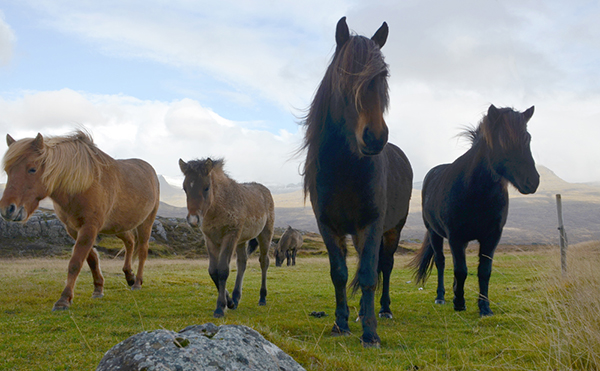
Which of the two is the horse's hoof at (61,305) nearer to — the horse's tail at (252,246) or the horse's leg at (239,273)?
the horse's leg at (239,273)

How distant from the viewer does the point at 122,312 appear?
24.8 feet

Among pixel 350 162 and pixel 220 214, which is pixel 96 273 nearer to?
pixel 220 214

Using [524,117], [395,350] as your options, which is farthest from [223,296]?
[524,117]

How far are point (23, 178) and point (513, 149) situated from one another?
29.6ft

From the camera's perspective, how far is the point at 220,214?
321 inches

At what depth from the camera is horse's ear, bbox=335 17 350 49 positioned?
17.6 ft

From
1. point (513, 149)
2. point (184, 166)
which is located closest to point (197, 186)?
point (184, 166)

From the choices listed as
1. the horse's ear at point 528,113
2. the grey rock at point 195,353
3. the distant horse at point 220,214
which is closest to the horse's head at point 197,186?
the distant horse at point 220,214

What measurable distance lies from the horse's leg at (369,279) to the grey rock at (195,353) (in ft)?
8.13

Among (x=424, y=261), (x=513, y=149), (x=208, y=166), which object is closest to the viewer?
(x=513, y=149)

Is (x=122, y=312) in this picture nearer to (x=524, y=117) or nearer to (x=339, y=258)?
(x=339, y=258)

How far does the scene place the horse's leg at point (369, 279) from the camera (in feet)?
16.8

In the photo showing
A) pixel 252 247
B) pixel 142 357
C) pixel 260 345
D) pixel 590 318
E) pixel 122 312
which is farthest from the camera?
pixel 252 247

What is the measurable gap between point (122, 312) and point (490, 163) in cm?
765
